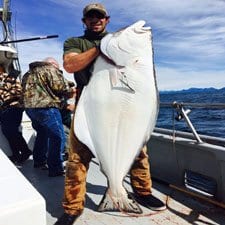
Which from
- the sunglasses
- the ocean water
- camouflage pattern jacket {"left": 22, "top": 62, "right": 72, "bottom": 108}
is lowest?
the ocean water

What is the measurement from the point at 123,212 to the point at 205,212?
29.4 inches

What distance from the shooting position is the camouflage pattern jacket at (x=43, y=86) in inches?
167

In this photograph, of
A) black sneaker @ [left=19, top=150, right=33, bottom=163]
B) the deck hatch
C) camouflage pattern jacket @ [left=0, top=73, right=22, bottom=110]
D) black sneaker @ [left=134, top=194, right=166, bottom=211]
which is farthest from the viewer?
black sneaker @ [left=19, top=150, right=33, bottom=163]

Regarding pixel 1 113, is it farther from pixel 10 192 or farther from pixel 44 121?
pixel 10 192

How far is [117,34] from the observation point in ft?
8.53

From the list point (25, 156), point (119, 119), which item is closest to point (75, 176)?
point (119, 119)

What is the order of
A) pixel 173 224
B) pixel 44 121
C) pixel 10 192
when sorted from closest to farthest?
pixel 10 192, pixel 173 224, pixel 44 121

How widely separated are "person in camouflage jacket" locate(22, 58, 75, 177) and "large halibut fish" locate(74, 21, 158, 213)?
161 centimetres

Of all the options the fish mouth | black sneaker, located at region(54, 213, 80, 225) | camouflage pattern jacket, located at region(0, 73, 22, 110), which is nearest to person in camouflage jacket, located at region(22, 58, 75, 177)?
camouflage pattern jacket, located at region(0, 73, 22, 110)

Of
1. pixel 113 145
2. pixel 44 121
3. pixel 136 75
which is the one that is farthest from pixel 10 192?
pixel 44 121

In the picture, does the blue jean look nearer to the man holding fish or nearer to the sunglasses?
the man holding fish

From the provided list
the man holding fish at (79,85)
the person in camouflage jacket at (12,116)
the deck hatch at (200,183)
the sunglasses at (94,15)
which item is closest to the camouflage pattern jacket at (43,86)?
the person in camouflage jacket at (12,116)

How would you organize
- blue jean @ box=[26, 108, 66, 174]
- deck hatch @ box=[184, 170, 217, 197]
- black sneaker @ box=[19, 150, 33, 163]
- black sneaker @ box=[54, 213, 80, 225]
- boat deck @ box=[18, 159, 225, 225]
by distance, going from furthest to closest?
black sneaker @ box=[19, 150, 33, 163] → blue jean @ box=[26, 108, 66, 174] → deck hatch @ box=[184, 170, 217, 197] → boat deck @ box=[18, 159, 225, 225] → black sneaker @ box=[54, 213, 80, 225]

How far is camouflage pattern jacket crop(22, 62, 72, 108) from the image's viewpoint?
4.24 metres
